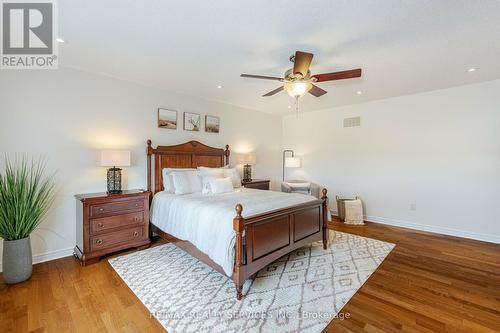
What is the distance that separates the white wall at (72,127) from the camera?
2.81 meters

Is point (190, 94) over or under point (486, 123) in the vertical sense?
over

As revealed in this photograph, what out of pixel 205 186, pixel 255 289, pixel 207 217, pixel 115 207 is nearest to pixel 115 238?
pixel 115 207

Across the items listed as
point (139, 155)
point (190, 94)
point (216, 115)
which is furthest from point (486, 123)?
point (139, 155)

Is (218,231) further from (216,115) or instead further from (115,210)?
(216,115)

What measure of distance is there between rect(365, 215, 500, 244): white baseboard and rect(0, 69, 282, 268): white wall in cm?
456

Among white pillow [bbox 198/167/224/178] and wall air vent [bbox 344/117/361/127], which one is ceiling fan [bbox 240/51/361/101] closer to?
white pillow [bbox 198/167/224/178]

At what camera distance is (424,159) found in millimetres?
4285

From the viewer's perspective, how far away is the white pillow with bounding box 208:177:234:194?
11.8 ft

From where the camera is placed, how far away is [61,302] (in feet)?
7.01

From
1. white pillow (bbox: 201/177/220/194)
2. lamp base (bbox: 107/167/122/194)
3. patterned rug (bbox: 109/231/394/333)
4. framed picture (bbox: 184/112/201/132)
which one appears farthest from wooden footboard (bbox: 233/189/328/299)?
framed picture (bbox: 184/112/201/132)

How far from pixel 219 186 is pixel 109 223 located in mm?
1602

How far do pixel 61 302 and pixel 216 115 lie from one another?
3.84 meters

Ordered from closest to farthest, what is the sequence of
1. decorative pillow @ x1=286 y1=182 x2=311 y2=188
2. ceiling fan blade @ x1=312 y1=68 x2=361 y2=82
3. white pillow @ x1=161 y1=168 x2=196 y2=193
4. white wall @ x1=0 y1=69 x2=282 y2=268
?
ceiling fan blade @ x1=312 y1=68 x2=361 y2=82, white wall @ x1=0 y1=69 x2=282 y2=268, white pillow @ x1=161 y1=168 x2=196 y2=193, decorative pillow @ x1=286 y1=182 x2=311 y2=188

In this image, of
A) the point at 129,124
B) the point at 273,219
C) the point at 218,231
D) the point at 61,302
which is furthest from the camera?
the point at 129,124
